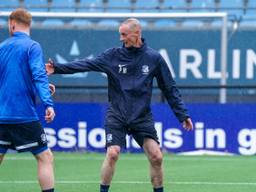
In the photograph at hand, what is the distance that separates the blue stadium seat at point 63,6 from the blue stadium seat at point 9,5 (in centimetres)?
89

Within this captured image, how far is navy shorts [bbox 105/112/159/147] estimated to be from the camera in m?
9.48

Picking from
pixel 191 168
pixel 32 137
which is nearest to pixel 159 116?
pixel 191 168

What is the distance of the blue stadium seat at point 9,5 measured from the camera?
2092cm

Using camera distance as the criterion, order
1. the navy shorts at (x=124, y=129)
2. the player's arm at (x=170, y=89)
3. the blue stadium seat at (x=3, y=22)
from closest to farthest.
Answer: the navy shorts at (x=124, y=129), the player's arm at (x=170, y=89), the blue stadium seat at (x=3, y=22)

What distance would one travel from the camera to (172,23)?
20250 millimetres

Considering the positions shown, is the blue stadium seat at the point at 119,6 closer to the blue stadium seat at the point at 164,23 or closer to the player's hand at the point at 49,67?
the blue stadium seat at the point at 164,23

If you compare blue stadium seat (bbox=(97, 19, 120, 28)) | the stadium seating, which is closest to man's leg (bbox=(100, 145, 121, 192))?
blue stadium seat (bbox=(97, 19, 120, 28))

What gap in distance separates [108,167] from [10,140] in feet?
4.09

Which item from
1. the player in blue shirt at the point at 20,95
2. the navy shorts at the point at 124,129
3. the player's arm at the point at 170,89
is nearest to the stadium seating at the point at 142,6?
the player's arm at the point at 170,89

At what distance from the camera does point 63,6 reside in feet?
71.4

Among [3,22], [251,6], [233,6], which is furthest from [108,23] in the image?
[251,6]

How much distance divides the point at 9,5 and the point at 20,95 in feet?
42.6

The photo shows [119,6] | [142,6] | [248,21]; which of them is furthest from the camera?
[142,6]

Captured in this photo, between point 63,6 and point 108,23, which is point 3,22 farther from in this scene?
point 108,23
